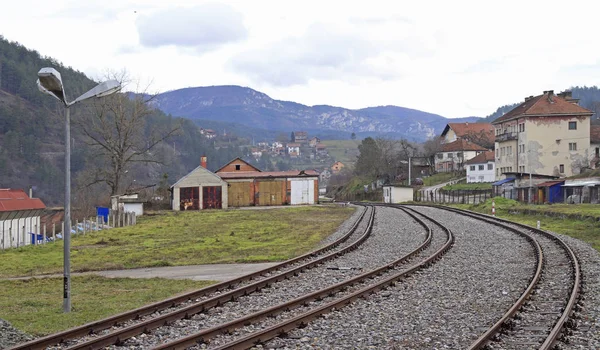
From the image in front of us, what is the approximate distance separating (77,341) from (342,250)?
13.0m

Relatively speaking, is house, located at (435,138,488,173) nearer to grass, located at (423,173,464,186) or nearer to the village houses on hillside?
the village houses on hillside

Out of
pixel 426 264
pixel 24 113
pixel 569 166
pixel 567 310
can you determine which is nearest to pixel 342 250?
pixel 426 264

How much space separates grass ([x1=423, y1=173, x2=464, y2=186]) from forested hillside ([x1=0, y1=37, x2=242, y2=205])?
3654 cm

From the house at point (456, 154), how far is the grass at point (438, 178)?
10.6ft

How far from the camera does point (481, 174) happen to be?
91.2 m

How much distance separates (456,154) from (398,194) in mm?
34590

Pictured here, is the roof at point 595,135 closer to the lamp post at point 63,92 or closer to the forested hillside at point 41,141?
the forested hillside at point 41,141

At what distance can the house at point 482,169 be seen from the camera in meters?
90.3

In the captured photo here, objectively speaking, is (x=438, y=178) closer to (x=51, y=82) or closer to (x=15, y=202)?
(x=15, y=202)

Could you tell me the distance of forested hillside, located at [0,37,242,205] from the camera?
11444 cm

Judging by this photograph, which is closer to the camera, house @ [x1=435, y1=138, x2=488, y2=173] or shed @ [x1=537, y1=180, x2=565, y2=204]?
shed @ [x1=537, y1=180, x2=565, y2=204]

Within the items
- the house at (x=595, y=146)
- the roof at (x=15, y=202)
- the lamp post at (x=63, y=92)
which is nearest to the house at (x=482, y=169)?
the house at (x=595, y=146)

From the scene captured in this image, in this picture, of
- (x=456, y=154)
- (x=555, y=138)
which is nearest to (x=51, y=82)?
(x=555, y=138)

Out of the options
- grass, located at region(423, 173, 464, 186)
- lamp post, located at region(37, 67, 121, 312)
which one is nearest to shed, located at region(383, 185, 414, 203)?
grass, located at region(423, 173, 464, 186)
